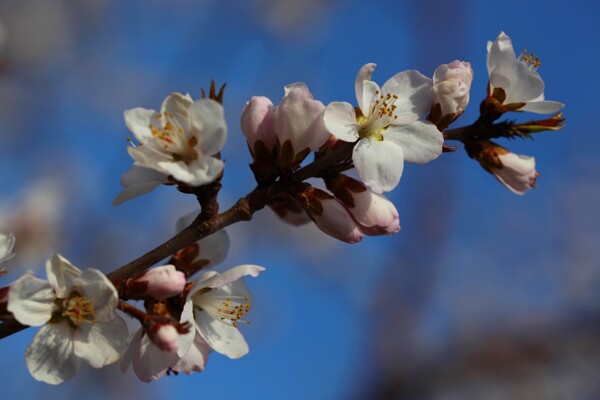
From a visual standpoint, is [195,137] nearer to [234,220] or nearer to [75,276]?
[234,220]

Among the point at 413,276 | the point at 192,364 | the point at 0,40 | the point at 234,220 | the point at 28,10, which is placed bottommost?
the point at 192,364

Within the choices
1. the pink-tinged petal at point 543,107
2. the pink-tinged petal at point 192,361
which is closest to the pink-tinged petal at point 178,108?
the pink-tinged petal at point 192,361

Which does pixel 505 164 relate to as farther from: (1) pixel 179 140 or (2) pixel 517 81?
(1) pixel 179 140

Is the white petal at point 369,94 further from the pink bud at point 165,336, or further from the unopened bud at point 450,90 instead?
the pink bud at point 165,336

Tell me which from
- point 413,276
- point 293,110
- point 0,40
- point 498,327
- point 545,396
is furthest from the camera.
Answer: point 545,396

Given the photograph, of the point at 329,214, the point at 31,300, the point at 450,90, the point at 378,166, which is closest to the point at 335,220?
the point at 329,214

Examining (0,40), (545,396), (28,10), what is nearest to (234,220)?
(0,40)

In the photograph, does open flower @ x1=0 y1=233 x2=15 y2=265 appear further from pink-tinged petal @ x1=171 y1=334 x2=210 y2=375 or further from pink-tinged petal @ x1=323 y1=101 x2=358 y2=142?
pink-tinged petal @ x1=323 y1=101 x2=358 y2=142
